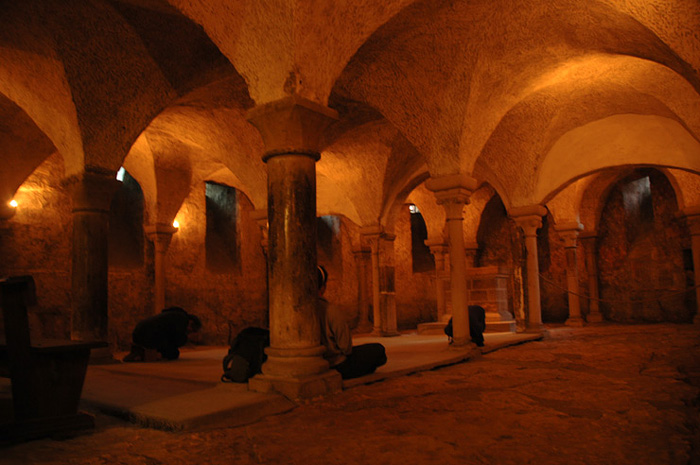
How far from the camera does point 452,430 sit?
325 cm

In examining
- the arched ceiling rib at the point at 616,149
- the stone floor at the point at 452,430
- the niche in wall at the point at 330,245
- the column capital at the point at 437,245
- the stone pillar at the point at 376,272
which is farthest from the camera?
the niche in wall at the point at 330,245

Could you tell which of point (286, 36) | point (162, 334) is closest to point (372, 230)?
point (162, 334)

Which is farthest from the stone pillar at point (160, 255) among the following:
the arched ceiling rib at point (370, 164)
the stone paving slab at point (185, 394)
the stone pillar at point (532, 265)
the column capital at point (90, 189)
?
the stone pillar at point (532, 265)

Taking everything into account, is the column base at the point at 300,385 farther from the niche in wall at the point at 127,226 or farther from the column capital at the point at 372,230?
the niche in wall at the point at 127,226

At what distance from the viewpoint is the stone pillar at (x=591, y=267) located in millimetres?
15258

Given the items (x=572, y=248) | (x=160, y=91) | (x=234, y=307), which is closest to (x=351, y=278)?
(x=234, y=307)

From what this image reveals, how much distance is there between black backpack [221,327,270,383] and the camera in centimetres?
461

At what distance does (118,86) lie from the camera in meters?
6.91

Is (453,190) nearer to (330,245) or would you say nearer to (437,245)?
(437,245)

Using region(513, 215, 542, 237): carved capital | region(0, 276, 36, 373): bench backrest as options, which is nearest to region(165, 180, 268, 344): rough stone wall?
region(513, 215, 542, 237): carved capital

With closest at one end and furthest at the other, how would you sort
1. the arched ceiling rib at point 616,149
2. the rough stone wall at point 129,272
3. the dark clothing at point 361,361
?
the dark clothing at point 361,361, the arched ceiling rib at point 616,149, the rough stone wall at point 129,272

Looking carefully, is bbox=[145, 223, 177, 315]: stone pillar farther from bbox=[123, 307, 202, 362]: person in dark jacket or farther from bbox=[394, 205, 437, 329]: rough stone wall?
bbox=[394, 205, 437, 329]: rough stone wall

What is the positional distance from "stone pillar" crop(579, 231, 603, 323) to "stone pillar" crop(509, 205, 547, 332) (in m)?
5.63

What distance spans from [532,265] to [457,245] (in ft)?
11.3
